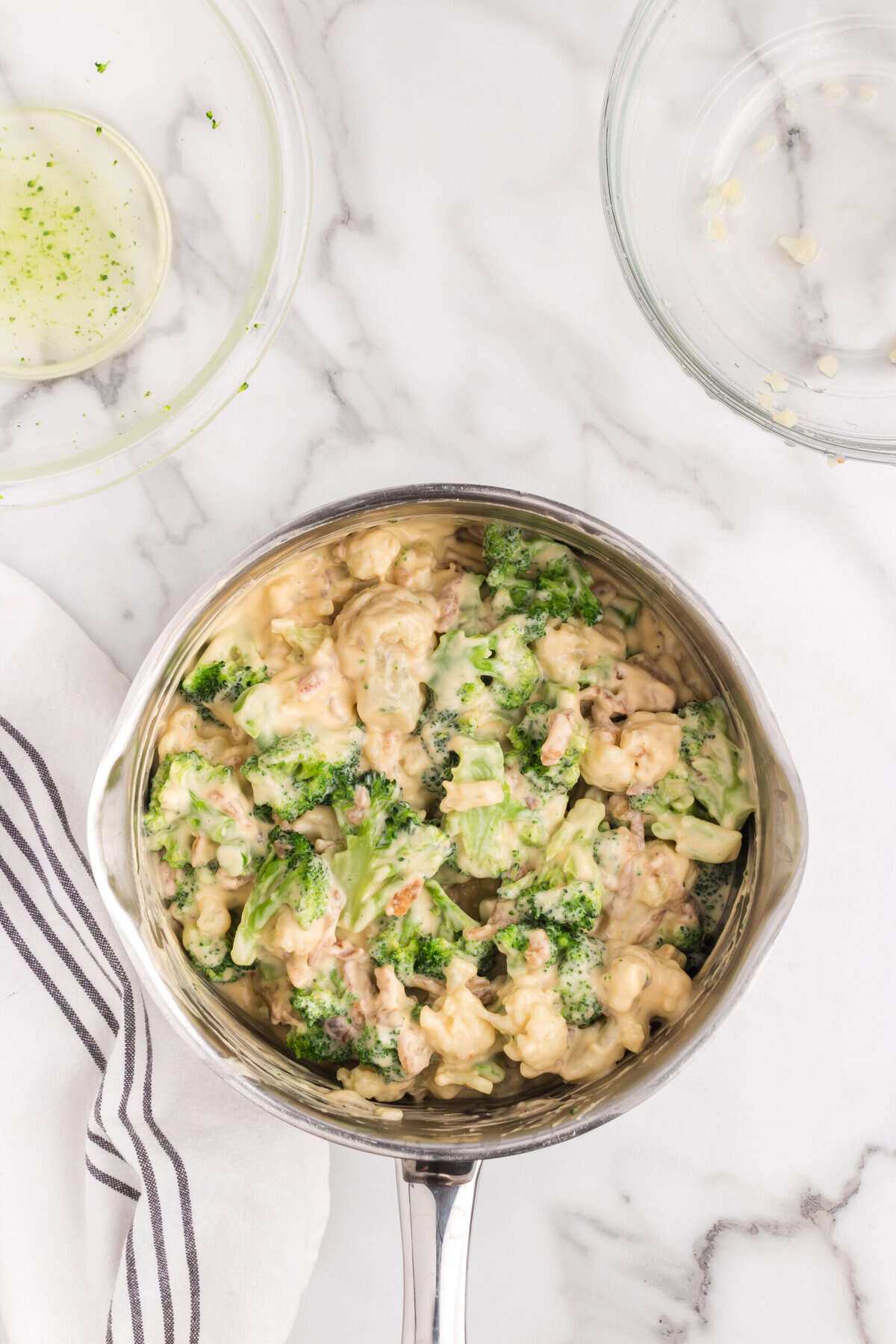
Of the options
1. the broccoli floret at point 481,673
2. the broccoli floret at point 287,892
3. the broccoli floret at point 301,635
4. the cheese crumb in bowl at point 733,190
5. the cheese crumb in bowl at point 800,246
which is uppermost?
the cheese crumb in bowl at point 733,190

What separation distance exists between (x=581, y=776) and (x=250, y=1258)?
39.2 inches

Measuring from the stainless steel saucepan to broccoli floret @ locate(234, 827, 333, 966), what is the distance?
0.11 m

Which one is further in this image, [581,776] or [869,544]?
[869,544]

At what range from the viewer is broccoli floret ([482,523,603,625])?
1500 mm

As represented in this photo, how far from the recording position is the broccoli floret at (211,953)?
1465 mm

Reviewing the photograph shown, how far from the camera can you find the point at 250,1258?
5.76 ft

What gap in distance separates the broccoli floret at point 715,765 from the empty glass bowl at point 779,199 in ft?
2.09

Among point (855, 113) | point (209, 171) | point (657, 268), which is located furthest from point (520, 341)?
point (855, 113)

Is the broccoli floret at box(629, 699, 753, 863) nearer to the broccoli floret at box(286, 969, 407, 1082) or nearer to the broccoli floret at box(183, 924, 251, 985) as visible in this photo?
the broccoli floret at box(286, 969, 407, 1082)

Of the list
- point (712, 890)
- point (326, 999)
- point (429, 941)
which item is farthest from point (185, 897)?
point (712, 890)

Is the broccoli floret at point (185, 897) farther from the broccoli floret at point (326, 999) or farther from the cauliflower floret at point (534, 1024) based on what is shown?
the cauliflower floret at point (534, 1024)

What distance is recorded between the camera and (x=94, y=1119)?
1751mm

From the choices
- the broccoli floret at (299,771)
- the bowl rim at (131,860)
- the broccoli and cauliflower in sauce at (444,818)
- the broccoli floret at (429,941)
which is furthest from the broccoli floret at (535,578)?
the broccoli floret at (429,941)

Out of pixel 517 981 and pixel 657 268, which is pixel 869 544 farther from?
pixel 517 981
